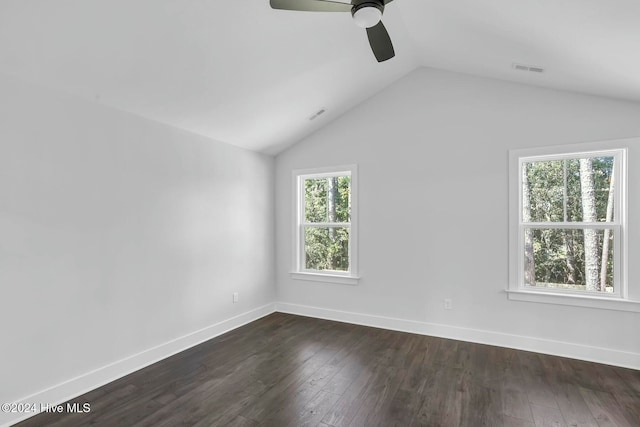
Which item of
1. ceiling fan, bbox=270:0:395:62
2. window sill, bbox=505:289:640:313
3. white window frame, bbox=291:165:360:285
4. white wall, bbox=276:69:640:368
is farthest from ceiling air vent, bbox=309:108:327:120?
window sill, bbox=505:289:640:313

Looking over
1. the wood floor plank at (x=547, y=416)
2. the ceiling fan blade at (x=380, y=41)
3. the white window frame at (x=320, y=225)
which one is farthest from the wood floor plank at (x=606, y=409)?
the ceiling fan blade at (x=380, y=41)

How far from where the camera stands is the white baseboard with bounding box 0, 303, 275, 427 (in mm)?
2318

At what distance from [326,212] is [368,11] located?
10.4ft

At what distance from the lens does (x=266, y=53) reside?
9.13ft

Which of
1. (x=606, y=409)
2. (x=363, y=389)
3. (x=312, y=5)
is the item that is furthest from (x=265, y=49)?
(x=606, y=409)

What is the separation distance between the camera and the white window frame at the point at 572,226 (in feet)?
9.99

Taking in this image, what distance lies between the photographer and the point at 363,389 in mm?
2619

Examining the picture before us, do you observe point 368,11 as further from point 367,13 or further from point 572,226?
point 572,226

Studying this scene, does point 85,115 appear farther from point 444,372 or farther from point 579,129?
point 579,129

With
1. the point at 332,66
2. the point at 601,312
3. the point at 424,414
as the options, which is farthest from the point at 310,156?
the point at 601,312

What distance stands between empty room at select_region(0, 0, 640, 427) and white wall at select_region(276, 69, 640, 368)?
0.07 ft

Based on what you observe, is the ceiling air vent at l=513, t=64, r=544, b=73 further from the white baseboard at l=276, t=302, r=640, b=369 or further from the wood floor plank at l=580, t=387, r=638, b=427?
the wood floor plank at l=580, t=387, r=638, b=427

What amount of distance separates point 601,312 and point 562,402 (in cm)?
120

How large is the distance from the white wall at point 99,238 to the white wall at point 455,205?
166 cm
